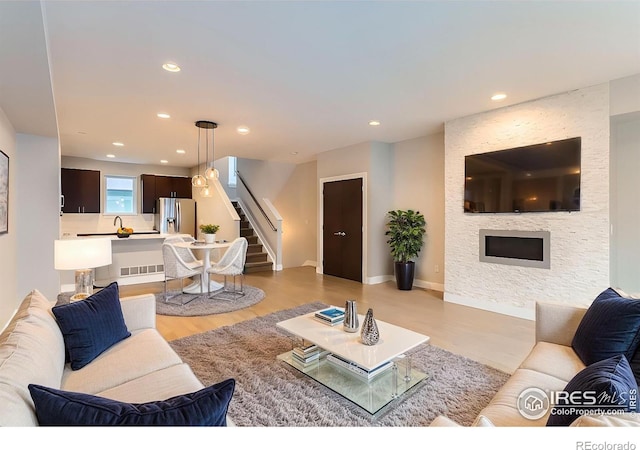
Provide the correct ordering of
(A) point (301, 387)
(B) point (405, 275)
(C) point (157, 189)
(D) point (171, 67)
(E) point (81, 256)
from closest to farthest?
(A) point (301, 387) < (E) point (81, 256) < (D) point (171, 67) < (B) point (405, 275) < (C) point (157, 189)

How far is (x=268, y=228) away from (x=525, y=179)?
17.7ft

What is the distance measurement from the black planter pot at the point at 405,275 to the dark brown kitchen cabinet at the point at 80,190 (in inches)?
288

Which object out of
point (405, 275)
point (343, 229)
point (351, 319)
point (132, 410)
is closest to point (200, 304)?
point (351, 319)

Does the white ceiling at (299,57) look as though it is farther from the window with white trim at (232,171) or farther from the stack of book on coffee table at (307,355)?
the window with white trim at (232,171)

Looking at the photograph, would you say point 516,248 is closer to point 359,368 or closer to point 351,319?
point 351,319

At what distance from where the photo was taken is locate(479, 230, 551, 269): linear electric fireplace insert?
3.69 metres

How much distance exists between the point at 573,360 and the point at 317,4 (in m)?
2.67

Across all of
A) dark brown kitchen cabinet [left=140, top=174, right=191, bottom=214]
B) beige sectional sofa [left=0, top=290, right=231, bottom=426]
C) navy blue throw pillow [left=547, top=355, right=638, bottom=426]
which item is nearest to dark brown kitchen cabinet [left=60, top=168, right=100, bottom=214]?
dark brown kitchen cabinet [left=140, top=174, right=191, bottom=214]

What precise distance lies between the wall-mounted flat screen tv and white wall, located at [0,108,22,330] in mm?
5591

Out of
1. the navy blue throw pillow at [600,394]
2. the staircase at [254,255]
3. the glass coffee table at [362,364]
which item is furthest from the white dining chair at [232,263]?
the navy blue throw pillow at [600,394]

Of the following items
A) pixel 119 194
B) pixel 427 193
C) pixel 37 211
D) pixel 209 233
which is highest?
pixel 119 194

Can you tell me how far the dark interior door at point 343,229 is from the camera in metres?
5.95

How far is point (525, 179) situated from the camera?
12.5 ft
